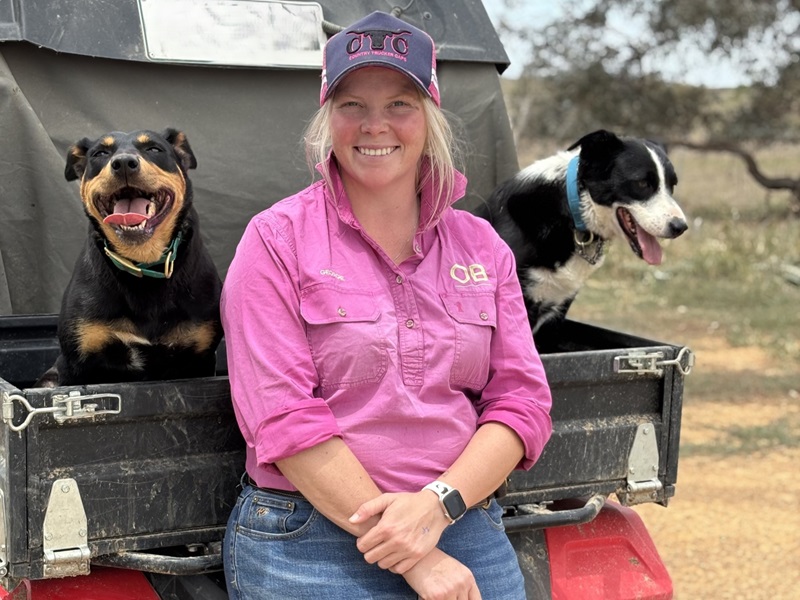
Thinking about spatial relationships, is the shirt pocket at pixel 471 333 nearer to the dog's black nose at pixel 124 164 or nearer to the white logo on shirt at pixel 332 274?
the white logo on shirt at pixel 332 274

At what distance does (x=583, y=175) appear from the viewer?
409 centimetres

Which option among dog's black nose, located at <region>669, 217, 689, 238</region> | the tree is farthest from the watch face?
the tree

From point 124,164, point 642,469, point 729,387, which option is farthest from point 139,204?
point 729,387

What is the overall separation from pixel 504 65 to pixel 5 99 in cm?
209

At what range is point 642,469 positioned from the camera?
2.93 meters

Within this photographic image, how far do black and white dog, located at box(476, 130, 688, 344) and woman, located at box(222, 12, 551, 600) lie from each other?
142 centimetres

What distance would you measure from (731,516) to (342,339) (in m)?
3.79

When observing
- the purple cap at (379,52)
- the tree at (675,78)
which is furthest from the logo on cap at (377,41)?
the tree at (675,78)

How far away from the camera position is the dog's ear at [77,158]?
302cm

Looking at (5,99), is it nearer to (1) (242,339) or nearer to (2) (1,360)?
(2) (1,360)

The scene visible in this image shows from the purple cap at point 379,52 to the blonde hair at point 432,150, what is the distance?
0.07 m

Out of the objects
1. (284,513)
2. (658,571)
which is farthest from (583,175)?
(284,513)

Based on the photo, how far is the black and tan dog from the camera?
2.81m

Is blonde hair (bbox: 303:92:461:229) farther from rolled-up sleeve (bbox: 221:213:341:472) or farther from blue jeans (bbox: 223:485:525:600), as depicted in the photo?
blue jeans (bbox: 223:485:525:600)
